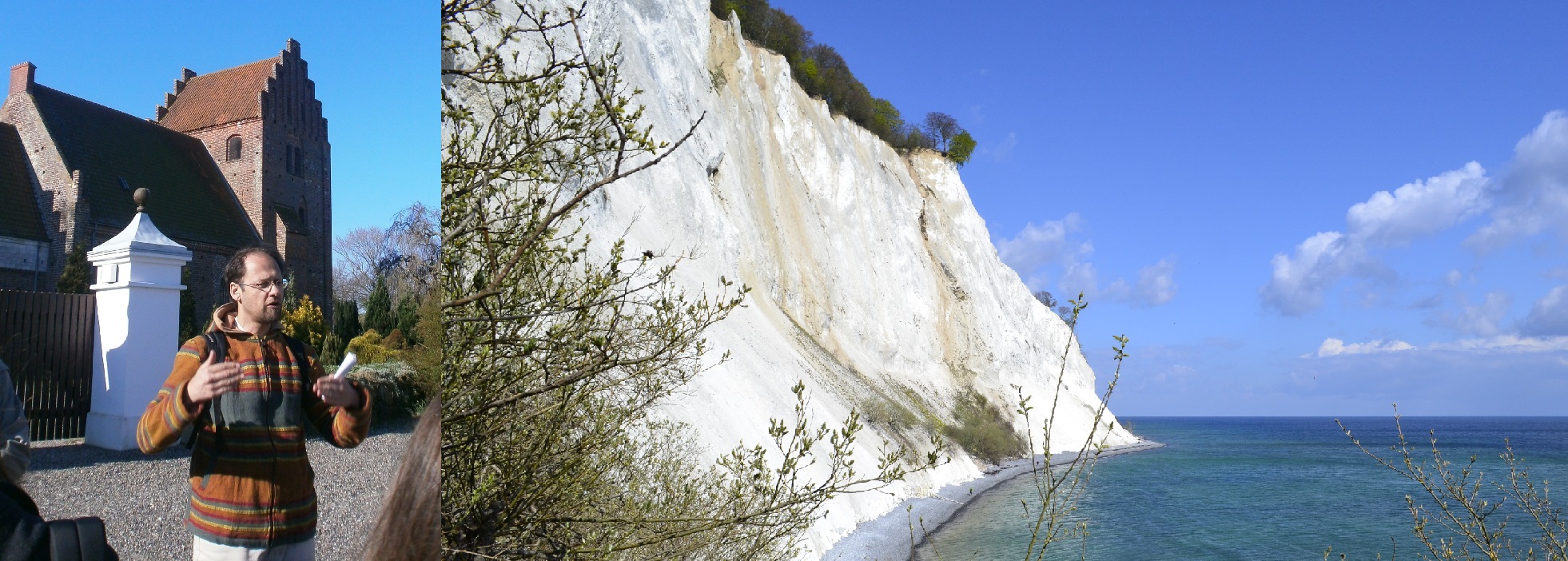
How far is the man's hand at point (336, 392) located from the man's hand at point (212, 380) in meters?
0.13

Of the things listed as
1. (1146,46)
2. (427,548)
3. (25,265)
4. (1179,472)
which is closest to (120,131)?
(25,265)

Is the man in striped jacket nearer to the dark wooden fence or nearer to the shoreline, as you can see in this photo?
the dark wooden fence

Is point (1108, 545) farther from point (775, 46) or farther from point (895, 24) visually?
point (775, 46)

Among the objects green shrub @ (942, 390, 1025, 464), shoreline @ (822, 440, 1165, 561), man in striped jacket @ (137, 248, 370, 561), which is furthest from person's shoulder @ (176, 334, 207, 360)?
green shrub @ (942, 390, 1025, 464)

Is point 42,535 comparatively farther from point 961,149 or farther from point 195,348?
point 961,149

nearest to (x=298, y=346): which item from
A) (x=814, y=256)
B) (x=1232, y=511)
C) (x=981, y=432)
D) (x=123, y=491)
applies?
(x=123, y=491)

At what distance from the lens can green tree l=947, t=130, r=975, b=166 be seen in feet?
74.6

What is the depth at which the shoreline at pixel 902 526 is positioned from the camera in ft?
17.4

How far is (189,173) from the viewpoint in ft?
5.00

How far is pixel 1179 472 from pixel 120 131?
65.4 feet

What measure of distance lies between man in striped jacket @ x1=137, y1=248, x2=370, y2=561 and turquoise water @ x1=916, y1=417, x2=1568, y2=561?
4761mm

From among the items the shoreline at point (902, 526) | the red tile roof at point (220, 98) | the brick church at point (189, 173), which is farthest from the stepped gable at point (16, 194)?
the shoreline at point (902, 526)

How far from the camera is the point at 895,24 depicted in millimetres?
6977

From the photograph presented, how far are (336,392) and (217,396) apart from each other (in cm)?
17
